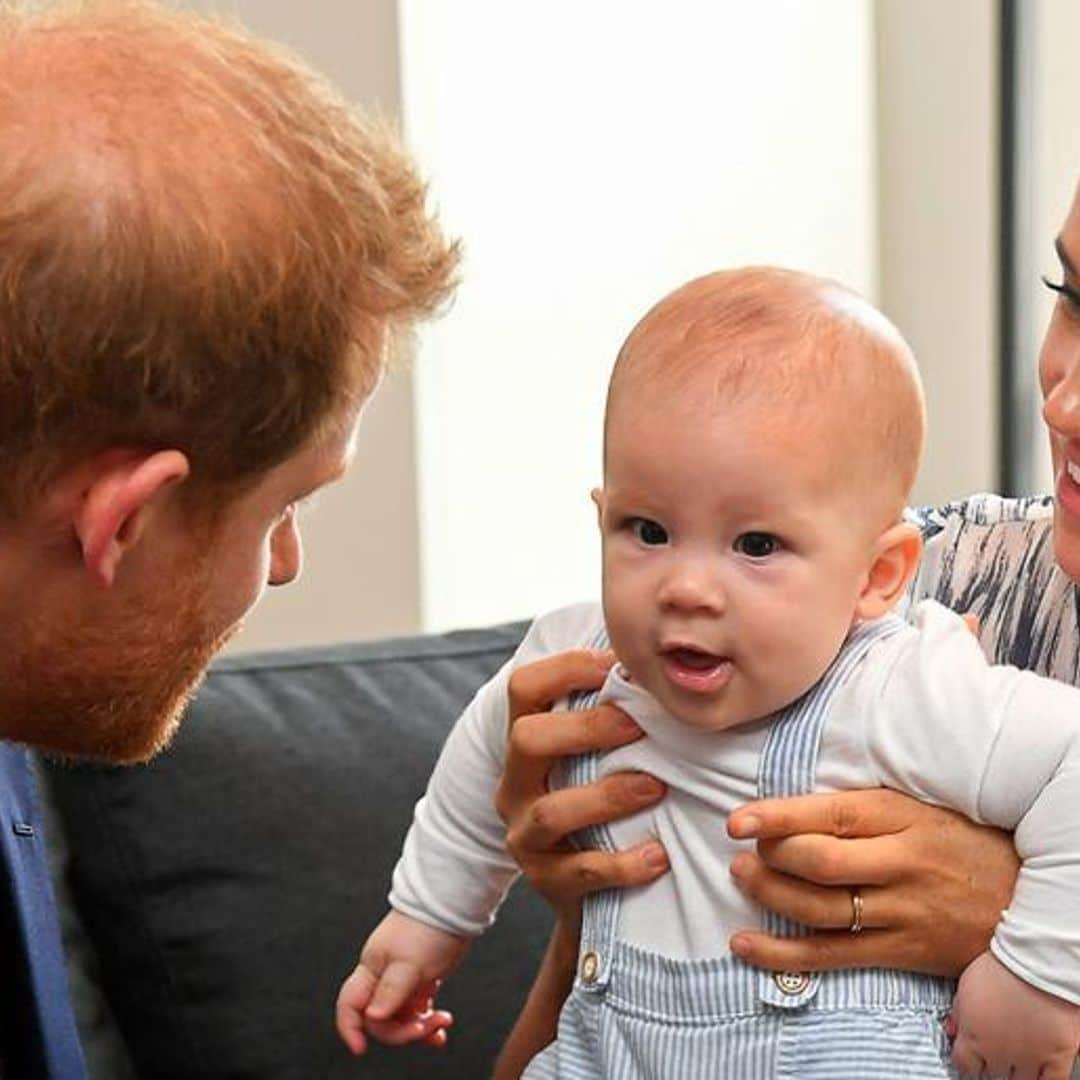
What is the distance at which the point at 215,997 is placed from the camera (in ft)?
7.22

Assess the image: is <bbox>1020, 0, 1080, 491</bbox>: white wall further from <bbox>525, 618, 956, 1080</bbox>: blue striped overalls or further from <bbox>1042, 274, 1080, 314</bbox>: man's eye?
<bbox>525, 618, 956, 1080</bbox>: blue striped overalls

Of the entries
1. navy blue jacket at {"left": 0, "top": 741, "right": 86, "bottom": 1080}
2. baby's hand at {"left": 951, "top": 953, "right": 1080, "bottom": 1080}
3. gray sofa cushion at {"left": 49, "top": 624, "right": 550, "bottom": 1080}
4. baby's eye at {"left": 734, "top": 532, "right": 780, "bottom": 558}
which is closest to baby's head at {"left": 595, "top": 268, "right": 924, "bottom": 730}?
baby's eye at {"left": 734, "top": 532, "right": 780, "bottom": 558}

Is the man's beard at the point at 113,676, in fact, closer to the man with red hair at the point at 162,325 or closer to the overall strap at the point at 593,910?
the man with red hair at the point at 162,325

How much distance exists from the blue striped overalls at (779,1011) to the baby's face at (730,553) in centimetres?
4

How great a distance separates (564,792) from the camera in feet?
5.44

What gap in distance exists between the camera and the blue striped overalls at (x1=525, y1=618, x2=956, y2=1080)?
59.1 inches

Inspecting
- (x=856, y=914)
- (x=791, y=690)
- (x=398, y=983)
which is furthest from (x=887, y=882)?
(x=398, y=983)

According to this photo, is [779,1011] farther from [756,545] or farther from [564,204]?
[564,204]

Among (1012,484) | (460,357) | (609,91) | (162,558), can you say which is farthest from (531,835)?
(1012,484)

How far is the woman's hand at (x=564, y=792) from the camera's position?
1603 millimetres

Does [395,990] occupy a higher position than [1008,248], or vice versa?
[1008,248]

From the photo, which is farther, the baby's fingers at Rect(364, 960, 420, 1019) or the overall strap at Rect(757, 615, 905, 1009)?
the baby's fingers at Rect(364, 960, 420, 1019)

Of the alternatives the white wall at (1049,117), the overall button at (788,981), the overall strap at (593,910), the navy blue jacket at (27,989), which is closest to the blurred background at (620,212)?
the white wall at (1049,117)

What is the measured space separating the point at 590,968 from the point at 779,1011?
141 millimetres
